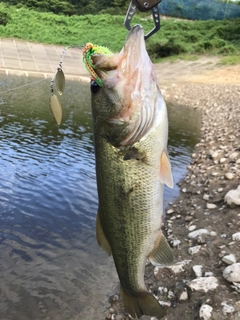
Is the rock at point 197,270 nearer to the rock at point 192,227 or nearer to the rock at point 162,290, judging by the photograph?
the rock at point 162,290

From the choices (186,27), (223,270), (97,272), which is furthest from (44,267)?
(186,27)

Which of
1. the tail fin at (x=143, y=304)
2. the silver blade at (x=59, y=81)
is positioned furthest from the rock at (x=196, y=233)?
the silver blade at (x=59, y=81)

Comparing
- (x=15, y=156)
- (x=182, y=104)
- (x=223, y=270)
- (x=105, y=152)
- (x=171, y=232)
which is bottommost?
(x=182, y=104)

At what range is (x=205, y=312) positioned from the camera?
388 centimetres

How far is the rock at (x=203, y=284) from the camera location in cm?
424

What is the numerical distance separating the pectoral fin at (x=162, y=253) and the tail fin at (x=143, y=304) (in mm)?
290

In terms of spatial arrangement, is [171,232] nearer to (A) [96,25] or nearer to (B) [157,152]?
(B) [157,152]

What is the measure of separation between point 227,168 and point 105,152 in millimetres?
6604

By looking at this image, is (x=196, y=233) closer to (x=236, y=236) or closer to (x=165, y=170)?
(x=236, y=236)

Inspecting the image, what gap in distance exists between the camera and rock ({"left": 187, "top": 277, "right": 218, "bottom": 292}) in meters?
4.24

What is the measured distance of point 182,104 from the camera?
68.6ft

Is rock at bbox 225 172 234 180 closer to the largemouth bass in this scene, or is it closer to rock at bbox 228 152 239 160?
rock at bbox 228 152 239 160

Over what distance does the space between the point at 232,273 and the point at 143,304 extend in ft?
5.72

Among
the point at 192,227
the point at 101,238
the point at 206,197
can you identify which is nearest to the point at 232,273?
the point at 192,227
